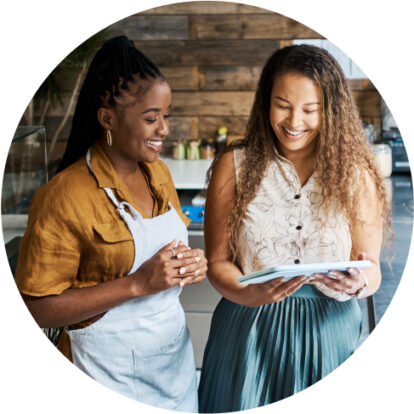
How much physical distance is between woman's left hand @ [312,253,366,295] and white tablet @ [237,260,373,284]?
25mm

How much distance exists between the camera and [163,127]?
1002mm

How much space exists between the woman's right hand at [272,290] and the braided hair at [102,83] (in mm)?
373

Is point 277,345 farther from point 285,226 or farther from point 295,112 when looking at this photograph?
point 295,112

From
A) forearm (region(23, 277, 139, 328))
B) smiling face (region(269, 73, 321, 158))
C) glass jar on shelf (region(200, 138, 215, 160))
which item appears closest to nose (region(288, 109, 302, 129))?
smiling face (region(269, 73, 321, 158))

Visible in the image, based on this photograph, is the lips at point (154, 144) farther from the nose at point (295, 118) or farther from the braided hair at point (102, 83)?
the nose at point (295, 118)

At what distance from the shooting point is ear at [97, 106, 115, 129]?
99 centimetres

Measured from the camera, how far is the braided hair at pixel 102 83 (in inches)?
38.6

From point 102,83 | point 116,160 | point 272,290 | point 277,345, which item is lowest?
point 277,345

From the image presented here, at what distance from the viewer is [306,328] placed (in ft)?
3.66

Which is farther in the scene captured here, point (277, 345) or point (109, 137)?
point (277, 345)

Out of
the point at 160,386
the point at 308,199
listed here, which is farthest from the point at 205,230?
the point at 160,386

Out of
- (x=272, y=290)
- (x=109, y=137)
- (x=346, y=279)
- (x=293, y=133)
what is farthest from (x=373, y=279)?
(x=109, y=137)

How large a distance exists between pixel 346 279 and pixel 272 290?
5.0 inches

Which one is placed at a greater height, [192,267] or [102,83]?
[102,83]
